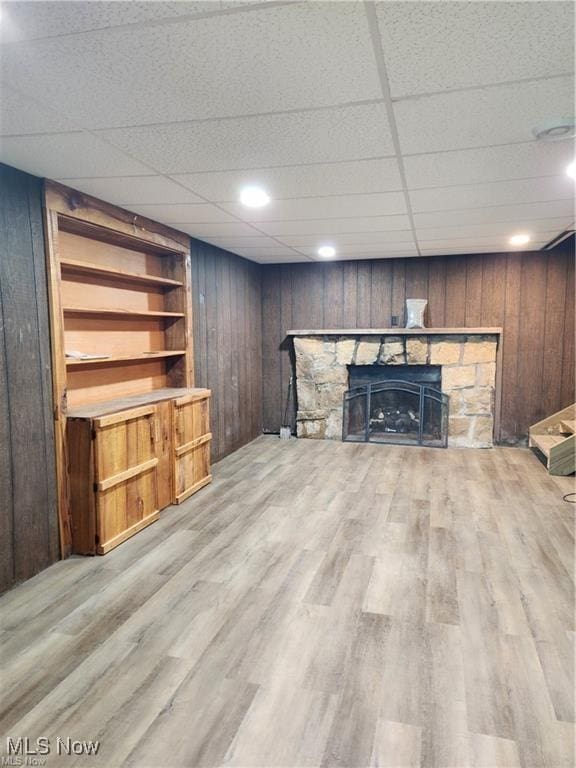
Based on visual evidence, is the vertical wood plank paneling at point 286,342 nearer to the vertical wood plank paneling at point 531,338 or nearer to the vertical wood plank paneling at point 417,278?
the vertical wood plank paneling at point 417,278

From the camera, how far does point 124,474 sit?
2984mm

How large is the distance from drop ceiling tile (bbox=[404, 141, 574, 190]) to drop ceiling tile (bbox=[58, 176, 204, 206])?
1295 mm

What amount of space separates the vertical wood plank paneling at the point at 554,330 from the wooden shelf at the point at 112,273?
3.78 metres

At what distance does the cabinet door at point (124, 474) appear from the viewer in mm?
2811

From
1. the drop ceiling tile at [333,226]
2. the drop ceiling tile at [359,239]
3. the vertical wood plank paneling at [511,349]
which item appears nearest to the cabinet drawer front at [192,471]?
the drop ceiling tile at [333,226]

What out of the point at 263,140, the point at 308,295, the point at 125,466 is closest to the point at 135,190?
the point at 263,140

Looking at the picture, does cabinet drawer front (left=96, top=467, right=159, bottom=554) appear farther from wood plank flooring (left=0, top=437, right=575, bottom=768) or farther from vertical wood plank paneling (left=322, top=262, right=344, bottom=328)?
vertical wood plank paneling (left=322, top=262, right=344, bottom=328)

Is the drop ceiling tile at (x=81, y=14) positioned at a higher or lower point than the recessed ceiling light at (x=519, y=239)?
lower

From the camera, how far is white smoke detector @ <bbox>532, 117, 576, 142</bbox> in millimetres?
1854

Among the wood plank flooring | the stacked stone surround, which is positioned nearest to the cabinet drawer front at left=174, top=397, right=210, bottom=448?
the wood plank flooring

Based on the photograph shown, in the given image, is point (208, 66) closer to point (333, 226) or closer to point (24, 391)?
point (24, 391)

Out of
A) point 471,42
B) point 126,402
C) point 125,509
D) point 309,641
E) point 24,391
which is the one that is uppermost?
point 471,42

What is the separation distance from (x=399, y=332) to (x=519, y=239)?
4.97 feet

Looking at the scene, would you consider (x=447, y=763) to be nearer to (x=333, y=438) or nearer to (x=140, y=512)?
(x=140, y=512)
